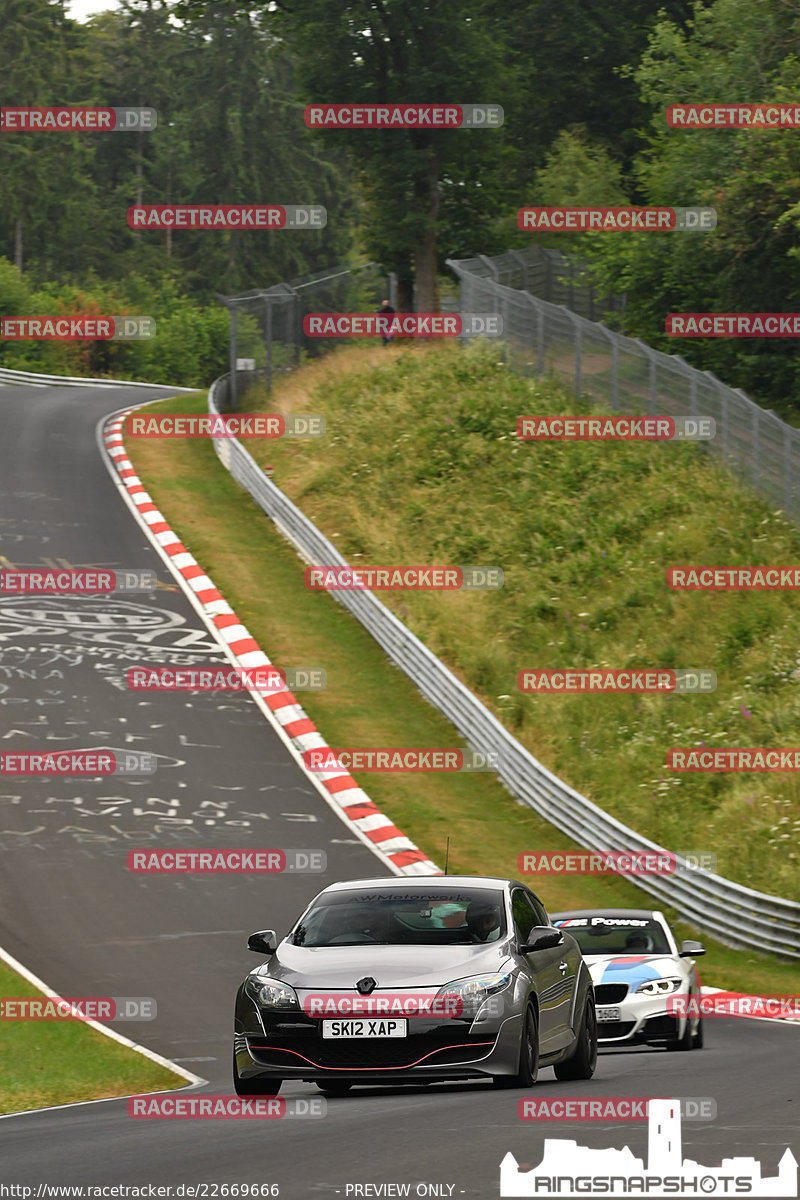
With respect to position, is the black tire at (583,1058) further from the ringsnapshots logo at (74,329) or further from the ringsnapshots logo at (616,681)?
the ringsnapshots logo at (74,329)

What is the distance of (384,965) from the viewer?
964cm

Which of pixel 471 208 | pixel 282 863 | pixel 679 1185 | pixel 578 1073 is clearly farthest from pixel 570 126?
pixel 679 1185

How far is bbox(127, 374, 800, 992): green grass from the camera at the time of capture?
20.6m

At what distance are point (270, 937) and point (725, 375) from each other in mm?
26222

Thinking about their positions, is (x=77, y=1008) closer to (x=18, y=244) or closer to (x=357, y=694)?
(x=357, y=694)

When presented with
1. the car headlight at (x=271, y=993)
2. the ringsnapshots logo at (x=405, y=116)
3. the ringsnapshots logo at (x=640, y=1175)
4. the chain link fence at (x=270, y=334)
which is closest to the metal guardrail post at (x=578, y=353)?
the chain link fence at (x=270, y=334)

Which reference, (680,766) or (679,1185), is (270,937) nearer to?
(679,1185)

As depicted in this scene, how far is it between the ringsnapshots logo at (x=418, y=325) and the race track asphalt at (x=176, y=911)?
6.41 m

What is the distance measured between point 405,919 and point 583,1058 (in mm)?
1620

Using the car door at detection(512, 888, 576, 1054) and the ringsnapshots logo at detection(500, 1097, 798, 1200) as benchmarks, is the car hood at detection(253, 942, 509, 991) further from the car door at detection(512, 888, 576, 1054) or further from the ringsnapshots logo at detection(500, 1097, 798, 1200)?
the ringsnapshots logo at detection(500, 1097, 798, 1200)

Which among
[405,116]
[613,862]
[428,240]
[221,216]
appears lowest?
[613,862]

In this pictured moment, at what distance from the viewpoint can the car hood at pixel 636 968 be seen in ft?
47.2

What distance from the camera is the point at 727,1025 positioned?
52.3 feet

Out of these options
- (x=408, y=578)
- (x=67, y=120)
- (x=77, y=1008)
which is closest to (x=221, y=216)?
(x=67, y=120)
